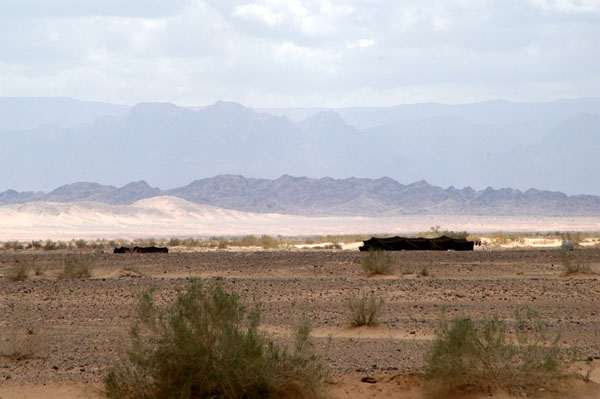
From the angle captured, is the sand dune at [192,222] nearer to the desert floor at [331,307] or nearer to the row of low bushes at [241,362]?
the desert floor at [331,307]

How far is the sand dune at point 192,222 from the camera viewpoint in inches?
3255

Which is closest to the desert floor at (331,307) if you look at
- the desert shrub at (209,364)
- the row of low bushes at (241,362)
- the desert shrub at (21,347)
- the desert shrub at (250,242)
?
the desert shrub at (21,347)

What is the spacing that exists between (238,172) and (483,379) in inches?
7338

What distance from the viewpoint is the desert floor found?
34.3 ft

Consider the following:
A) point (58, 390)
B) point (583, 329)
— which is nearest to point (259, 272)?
point (583, 329)

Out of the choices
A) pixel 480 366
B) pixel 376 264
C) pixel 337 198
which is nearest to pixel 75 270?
pixel 376 264

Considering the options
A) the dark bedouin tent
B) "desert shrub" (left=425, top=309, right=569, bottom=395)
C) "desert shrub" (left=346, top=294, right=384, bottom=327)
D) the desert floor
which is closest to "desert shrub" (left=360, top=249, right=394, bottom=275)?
the desert floor

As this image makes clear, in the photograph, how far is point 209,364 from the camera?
866cm

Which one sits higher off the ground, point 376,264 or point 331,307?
point 376,264

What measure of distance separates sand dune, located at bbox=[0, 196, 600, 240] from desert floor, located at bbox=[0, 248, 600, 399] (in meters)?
48.8

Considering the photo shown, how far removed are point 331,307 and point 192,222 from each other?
267 feet

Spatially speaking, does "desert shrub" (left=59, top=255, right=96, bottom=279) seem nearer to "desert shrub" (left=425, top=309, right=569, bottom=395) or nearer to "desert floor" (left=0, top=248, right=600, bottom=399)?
"desert floor" (left=0, top=248, right=600, bottom=399)

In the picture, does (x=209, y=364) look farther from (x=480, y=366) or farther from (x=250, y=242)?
(x=250, y=242)

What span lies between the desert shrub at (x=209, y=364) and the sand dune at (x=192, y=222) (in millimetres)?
65007
